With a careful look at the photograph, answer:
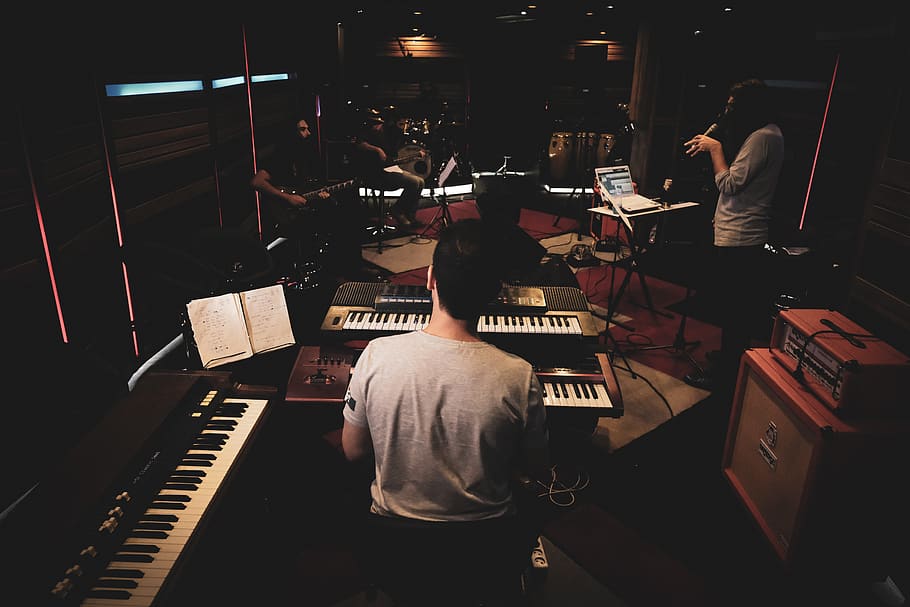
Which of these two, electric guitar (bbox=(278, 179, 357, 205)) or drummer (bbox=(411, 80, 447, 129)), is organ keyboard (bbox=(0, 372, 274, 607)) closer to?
electric guitar (bbox=(278, 179, 357, 205))

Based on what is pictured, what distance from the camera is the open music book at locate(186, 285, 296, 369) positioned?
2422mm

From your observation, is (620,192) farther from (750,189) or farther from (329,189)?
(329,189)

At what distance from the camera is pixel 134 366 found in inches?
152

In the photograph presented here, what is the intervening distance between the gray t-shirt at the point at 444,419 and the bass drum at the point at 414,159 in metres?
6.78

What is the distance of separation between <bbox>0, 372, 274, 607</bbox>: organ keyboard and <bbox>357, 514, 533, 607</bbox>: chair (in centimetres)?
60

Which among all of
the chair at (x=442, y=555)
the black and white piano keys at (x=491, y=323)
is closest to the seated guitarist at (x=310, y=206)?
the black and white piano keys at (x=491, y=323)

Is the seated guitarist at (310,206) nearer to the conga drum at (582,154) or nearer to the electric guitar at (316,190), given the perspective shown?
the electric guitar at (316,190)

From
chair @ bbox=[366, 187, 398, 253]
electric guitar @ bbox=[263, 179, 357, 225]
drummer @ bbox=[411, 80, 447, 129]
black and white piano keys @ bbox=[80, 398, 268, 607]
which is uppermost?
drummer @ bbox=[411, 80, 447, 129]

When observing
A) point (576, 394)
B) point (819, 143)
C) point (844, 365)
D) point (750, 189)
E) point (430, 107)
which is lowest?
point (576, 394)

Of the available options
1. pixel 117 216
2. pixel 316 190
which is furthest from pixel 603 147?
pixel 117 216

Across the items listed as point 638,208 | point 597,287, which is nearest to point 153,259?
point 638,208

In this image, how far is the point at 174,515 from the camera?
5.81 ft

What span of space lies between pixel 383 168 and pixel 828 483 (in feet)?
19.8

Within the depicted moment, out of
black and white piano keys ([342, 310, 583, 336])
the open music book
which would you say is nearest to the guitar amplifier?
black and white piano keys ([342, 310, 583, 336])
